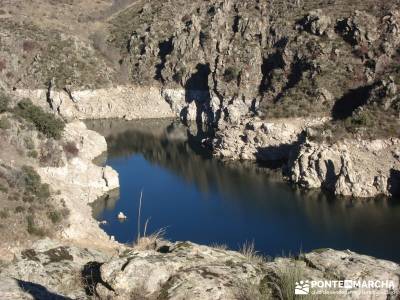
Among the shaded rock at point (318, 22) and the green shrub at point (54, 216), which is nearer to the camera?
the green shrub at point (54, 216)

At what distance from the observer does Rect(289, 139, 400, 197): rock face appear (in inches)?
2436

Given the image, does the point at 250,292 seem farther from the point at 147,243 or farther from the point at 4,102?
the point at 4,102

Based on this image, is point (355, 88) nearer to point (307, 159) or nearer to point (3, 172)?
point (307, 159)

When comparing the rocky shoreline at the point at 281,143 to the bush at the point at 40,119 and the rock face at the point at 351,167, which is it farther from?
the bush at the point at 40,119

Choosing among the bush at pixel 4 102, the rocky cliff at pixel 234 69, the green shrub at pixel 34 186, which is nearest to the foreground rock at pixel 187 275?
the green shrub at pixel 34 186

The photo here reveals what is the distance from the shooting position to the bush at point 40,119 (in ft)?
194

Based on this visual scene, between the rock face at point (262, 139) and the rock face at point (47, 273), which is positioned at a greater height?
the rock face at point (47, 273)

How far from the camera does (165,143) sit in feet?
293

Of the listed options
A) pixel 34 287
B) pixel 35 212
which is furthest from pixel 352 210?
pixel 34 287

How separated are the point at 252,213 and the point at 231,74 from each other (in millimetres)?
42431

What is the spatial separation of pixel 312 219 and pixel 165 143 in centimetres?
3891

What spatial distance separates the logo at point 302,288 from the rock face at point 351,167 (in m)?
55.8

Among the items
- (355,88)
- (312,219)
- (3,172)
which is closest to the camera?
(3,172)

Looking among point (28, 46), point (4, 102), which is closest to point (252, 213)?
point (4, 102)
